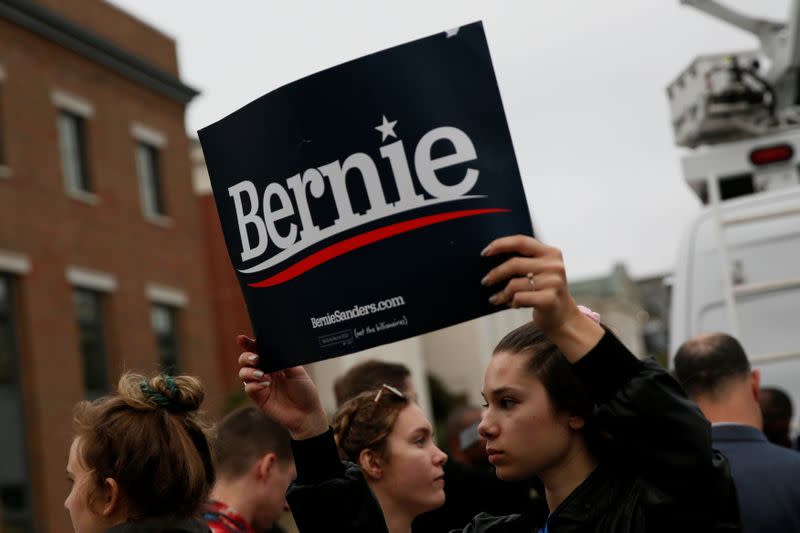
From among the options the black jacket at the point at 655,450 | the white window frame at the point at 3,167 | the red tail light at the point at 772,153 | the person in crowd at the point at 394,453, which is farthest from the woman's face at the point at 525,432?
the white window frame at the point at 3,167

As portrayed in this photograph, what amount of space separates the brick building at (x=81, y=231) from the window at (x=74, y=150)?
0.09 feet

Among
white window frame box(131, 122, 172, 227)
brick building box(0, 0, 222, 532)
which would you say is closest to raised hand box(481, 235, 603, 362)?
brick building box(0, 0, 222, 532)

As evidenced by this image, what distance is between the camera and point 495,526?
3.31m

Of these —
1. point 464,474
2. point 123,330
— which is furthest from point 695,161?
point 123,330

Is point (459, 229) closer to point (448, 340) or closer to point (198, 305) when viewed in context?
point (198, 305)

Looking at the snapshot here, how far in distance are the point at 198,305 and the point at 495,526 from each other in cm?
2374

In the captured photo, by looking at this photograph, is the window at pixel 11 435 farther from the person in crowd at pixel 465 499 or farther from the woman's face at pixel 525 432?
the woman's face at pixel 525 432

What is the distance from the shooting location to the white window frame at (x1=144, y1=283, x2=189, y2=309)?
972 inches

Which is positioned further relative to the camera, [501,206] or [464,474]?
[464,474]

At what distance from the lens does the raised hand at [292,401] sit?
3359 millimetres

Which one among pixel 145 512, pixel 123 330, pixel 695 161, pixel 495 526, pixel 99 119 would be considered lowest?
pixel 495 526

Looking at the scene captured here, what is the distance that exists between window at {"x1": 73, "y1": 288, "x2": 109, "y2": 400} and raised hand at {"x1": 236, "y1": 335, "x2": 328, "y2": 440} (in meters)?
19.5

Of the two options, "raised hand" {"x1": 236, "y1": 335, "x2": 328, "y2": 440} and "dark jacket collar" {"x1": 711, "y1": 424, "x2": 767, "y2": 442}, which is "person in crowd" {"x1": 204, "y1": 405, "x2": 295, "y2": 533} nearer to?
"dark jacket collar" {"x1": 711, "y1": 424, "x2": 767, "y2": 442}

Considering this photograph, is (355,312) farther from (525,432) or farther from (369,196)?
(525,432)
